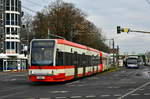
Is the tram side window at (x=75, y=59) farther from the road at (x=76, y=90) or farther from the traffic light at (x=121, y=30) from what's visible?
the traffic light at (x=121, y=30)

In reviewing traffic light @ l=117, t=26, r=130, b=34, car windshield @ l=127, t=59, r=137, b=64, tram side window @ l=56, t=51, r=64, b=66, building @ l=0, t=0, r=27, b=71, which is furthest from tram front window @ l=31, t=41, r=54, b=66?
car windshield @ l=127, t=59, r=137, b=64

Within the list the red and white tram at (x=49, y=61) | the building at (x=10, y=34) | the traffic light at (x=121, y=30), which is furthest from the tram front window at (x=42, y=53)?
the building at (x=10, y=34)

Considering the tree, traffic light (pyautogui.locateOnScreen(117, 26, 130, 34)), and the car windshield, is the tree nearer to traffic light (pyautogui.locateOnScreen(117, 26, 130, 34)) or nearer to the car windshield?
the car windshield

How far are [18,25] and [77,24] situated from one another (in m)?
13.9

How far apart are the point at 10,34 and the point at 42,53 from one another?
56.2 m

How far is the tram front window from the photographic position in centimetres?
2562

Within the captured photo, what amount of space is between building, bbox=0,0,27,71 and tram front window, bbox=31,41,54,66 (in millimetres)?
51569

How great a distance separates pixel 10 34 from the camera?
8081 cm

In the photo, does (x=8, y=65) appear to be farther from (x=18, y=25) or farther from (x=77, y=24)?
(x=77, y=24)

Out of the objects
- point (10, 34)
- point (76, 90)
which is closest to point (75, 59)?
point (76, 90)

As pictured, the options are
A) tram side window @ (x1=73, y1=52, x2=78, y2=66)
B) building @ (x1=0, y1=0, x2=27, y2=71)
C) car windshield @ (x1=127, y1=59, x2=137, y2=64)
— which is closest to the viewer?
tram side window @ (x1=73, y1=52, x2=78, y2=66)

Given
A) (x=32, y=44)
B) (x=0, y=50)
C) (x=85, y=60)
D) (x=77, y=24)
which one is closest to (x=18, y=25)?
(x=0, y=50)

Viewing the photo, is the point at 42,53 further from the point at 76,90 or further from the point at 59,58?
the point at 76,90

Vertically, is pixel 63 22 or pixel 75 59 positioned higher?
pixel 63 22
